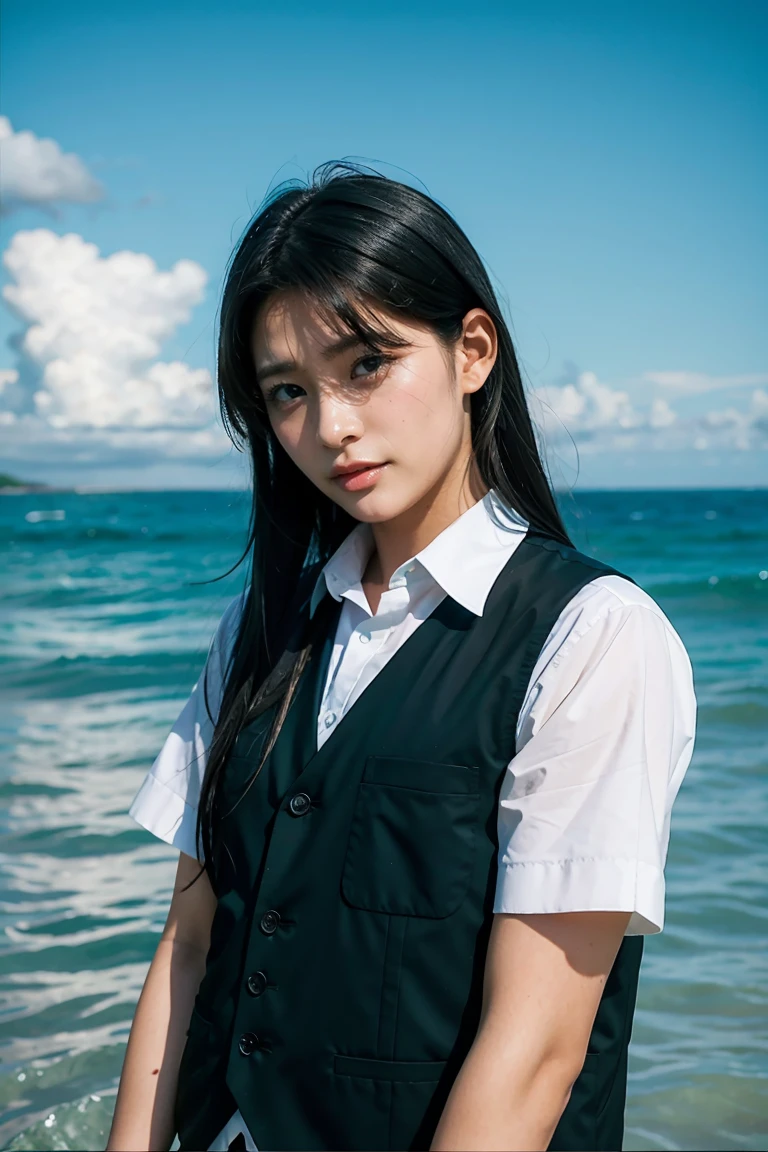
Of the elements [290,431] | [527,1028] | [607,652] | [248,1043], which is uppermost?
[290,431]

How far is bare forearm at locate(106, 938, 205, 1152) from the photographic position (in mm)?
1576

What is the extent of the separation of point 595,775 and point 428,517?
515mm

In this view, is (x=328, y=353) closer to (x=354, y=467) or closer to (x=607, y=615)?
(x=354, y=467)

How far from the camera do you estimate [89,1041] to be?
322 cm

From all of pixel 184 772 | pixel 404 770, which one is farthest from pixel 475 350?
pixel 184 772

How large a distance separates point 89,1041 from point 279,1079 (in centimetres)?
210

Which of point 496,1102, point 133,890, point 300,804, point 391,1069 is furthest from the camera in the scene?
point 133,890

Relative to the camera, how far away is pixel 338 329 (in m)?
1.43

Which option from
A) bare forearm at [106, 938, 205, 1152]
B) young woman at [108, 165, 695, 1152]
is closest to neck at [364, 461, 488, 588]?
young woman at [108, 165, 695, 1152]

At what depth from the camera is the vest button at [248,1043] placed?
1.38 meters

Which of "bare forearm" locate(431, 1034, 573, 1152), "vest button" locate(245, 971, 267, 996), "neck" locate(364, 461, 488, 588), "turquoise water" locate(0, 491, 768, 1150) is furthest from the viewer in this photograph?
"turquoise water" locate(0, 491, 768, 1150)

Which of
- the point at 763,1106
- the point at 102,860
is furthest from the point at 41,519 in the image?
the point at 763,1106

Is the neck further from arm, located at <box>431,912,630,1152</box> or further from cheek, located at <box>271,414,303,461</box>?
arm, located at <box>431,912,630,1152</box>

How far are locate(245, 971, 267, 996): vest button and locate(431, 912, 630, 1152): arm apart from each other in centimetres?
26
